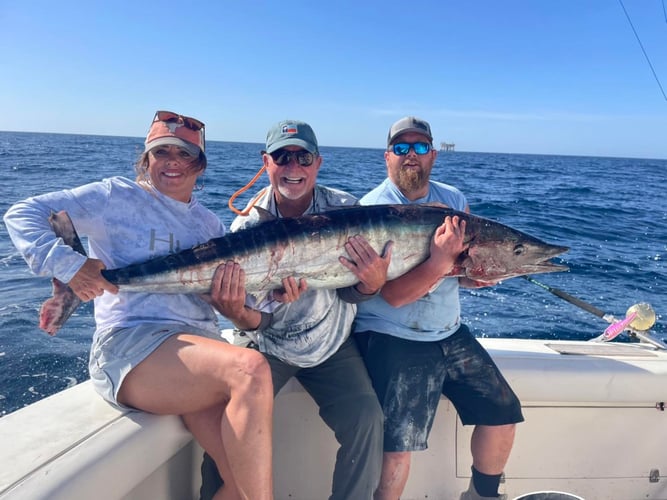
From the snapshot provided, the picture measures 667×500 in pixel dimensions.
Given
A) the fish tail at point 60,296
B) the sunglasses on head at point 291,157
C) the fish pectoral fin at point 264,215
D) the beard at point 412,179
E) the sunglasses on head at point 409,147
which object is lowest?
the fish tail at point 60,296

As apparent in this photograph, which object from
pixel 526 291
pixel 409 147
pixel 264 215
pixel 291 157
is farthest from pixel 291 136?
pixel 526 291

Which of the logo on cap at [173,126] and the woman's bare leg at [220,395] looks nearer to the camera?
the woman's bare leg at [220,395]

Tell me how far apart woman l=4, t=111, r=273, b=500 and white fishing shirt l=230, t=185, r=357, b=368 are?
309 millimetres

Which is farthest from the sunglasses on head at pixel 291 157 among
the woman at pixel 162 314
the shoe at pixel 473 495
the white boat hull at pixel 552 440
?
the shoe at pixel 473 495

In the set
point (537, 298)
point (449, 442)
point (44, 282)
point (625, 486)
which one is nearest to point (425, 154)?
point (449, 442)

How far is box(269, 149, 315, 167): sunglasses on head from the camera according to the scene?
9.01 ft

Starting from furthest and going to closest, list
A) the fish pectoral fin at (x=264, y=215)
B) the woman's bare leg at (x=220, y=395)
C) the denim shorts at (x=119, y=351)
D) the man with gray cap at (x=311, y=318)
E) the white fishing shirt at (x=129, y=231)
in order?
1. the fish pectoral fin at (x=264, y=215)
2. the man with gray cap at (x=311, y=318)
3. the white fishing shirt at (x=129, y=231)
4. the denim shorts at (x=119, y=351)
5. the woman's bare leg at (x=220, y=395)

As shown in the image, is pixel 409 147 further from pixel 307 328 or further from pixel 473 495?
pixel 473 495

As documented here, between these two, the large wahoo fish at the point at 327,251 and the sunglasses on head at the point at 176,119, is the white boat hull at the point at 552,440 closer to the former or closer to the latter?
the large wahoo fish at the point at 327,251

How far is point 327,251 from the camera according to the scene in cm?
269

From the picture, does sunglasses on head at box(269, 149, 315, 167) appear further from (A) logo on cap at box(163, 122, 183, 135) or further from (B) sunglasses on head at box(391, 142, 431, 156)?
(B) sunglasses on head at box(391, 142, 431, 156)

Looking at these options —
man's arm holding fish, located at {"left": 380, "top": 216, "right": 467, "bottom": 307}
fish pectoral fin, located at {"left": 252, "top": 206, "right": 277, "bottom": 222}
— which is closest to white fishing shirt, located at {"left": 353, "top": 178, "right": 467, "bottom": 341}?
man's arm holding fish, located at {"left": 380, "top": 216, "right": 467, "bottom": 307}

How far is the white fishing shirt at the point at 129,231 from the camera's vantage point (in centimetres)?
234

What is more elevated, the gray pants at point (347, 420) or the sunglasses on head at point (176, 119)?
the sunglasses on head at point (176, 119)
